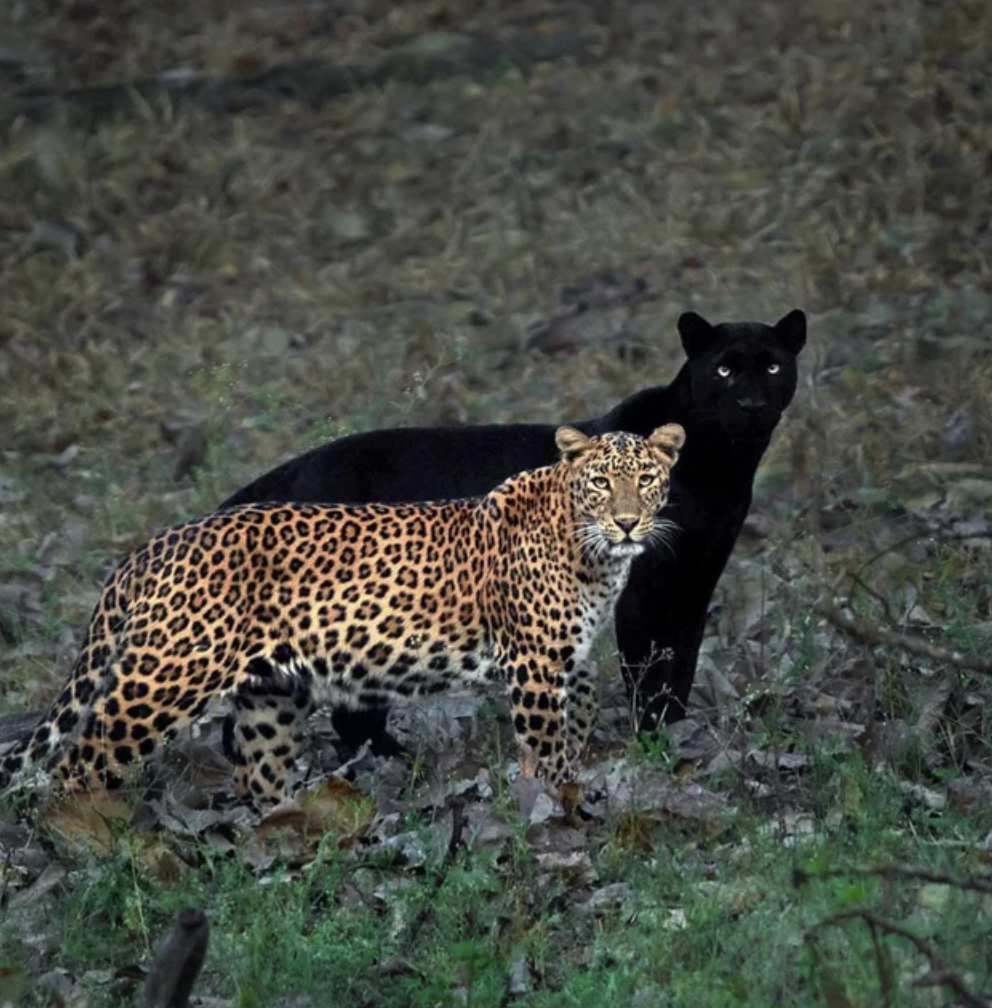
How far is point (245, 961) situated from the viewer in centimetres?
680

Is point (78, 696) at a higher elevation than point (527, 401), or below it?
higher

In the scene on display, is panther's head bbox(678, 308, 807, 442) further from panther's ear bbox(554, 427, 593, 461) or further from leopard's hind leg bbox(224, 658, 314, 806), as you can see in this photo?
leopard's hind leg bbox(224, 658, 314, 806)

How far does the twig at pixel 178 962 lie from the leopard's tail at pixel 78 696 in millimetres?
2285

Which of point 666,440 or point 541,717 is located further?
point 666,440

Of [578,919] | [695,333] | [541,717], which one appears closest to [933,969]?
[578,919]

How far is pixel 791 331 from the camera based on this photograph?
9.75 metres

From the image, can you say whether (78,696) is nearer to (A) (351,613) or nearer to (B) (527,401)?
(A) (351,613)

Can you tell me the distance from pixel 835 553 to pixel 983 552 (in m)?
0.69

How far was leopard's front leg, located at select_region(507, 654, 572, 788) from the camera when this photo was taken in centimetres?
842

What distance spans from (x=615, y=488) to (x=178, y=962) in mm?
3012

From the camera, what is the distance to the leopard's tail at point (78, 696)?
827 cm

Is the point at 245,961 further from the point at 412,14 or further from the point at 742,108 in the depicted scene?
the point at 412,14

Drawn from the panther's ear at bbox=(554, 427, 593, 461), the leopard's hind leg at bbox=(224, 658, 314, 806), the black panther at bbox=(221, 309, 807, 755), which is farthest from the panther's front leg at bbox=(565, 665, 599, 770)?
the leopard's hind leg at bbox=(224, 658, 314, 806)

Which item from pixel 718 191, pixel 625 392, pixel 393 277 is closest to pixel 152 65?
pixel 393 277
